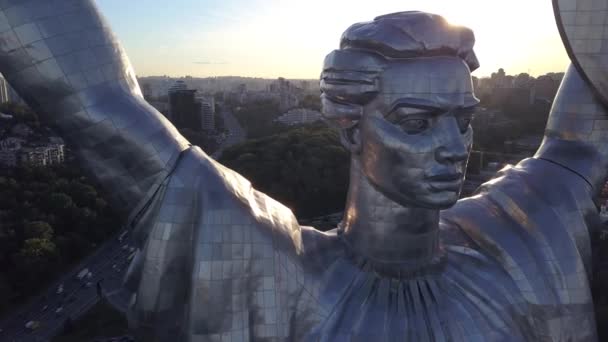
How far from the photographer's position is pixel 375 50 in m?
3.78

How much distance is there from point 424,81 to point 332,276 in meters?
1.72

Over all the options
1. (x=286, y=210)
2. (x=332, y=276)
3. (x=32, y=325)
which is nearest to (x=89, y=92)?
(x=286, y=210)

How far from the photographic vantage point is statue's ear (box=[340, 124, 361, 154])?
4012mm

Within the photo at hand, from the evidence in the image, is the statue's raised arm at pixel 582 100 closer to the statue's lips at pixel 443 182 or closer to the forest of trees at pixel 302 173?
the statue's lips at pixel 443 182

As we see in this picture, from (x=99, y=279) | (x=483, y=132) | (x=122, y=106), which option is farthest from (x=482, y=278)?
(x=483, y=132)

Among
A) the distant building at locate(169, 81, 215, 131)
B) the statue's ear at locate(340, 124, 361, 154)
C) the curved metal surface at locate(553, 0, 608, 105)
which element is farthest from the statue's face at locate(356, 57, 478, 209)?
the distant building at locate(169, 81, 215, 131)

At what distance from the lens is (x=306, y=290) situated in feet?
12.9

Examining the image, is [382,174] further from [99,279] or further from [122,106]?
[99,279]

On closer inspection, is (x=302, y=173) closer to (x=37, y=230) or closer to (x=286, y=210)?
(x=37, y=230)

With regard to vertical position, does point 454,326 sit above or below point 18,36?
below

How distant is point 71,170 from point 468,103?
3019 centimetres

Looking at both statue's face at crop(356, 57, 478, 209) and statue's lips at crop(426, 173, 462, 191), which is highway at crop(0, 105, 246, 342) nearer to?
statue's face at crop(356, 57, 478, 209)

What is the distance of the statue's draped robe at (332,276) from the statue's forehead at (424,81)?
1.40m

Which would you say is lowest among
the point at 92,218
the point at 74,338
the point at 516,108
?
the point at 74,338
